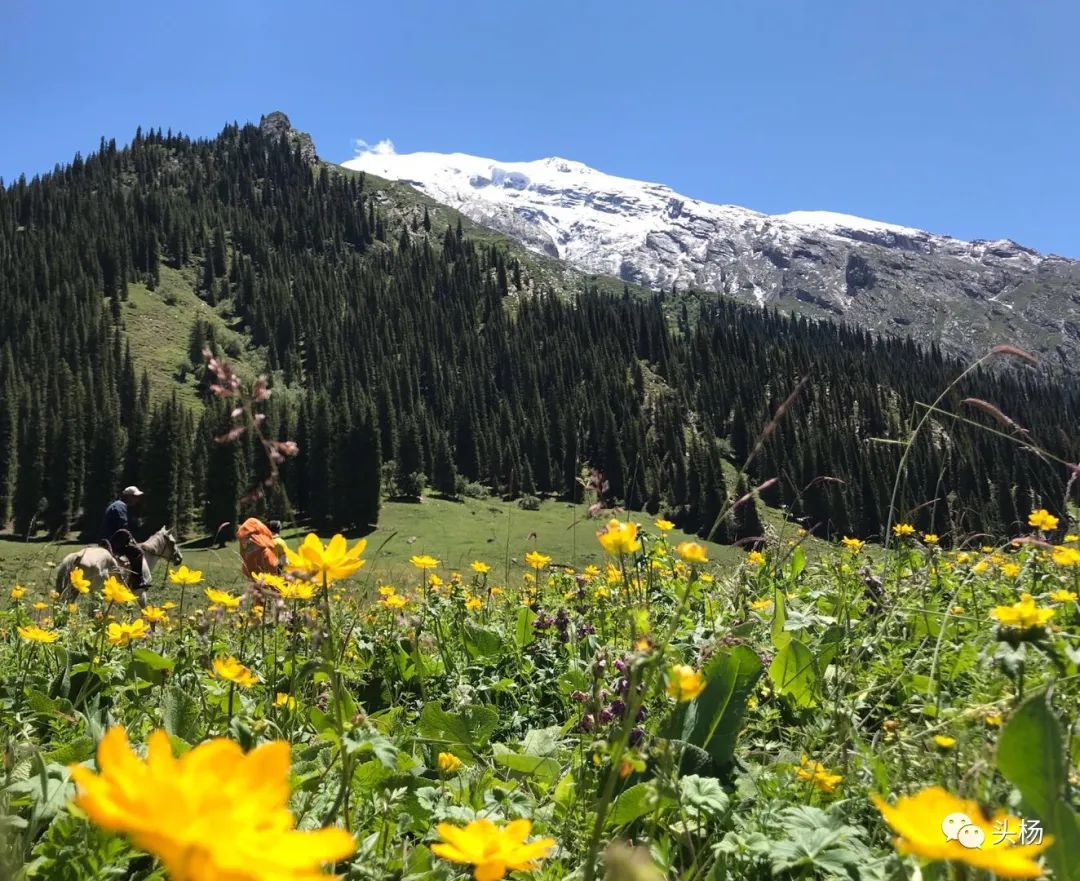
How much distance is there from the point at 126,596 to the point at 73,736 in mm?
762

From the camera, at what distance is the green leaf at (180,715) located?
2615 mm

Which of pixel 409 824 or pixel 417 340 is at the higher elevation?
pixel 417 340

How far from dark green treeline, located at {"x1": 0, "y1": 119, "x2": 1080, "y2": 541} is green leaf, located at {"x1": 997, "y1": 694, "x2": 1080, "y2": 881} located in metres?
58.4

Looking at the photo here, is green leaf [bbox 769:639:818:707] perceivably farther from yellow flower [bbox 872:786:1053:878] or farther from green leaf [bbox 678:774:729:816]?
yellow flower [bbox 872:786:1053:878]

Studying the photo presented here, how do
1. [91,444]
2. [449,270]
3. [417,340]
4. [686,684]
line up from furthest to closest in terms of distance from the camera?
[449,270], [417,340], [91,444], [686,684]

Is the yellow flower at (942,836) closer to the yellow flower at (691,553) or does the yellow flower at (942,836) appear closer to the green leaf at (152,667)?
the yellow flower at (691,553)

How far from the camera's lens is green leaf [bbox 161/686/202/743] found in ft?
8.58

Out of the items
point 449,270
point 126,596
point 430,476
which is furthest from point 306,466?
point 449,270

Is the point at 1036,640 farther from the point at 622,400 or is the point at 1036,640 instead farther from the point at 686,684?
the point at 622,400

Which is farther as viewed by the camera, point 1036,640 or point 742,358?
point 742,358

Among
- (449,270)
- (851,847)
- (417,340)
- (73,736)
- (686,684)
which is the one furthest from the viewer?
(449,270)

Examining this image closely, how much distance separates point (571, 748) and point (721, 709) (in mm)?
578

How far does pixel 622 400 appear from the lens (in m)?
119

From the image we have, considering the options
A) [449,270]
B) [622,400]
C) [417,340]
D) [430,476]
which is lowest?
[430,476]
